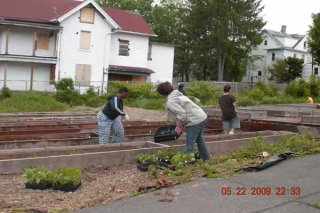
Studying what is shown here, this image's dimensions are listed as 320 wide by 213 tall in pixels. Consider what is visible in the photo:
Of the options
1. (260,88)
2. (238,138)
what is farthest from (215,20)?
(238,138)

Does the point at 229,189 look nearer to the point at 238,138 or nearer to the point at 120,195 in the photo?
the point at 120,195

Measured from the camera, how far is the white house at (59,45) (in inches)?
1399

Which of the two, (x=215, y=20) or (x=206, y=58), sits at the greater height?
(x=215, y=20)

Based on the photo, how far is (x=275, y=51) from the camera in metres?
73.7

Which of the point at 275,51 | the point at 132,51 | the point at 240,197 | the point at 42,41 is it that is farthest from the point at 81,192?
the point at 275,51

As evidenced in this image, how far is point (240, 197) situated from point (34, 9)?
1356 inches

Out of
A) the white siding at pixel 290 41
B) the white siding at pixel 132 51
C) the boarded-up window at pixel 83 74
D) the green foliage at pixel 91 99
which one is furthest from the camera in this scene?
the white siding at pixel 290 41

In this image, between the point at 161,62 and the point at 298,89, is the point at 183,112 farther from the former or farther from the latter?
the point at 298,89

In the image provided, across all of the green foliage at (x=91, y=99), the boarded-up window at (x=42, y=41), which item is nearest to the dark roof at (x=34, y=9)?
the boarded-up window at (x=42, y=41)

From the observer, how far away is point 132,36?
40906mm

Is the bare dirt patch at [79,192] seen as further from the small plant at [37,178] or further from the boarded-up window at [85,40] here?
the boarded-up window at [85,40]

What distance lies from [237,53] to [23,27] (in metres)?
29.4

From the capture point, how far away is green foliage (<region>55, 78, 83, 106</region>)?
98.3 ft

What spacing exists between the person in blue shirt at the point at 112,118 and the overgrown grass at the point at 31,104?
15355 millimetres
